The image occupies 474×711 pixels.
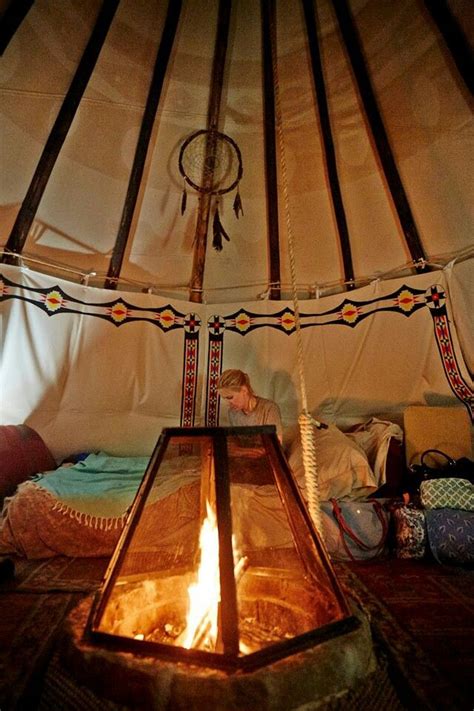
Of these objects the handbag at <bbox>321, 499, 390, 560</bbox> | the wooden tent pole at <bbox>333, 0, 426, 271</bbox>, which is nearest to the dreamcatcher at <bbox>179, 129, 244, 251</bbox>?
the wooden tent pole at <bbox>333, 0, 426, 271</bbox>

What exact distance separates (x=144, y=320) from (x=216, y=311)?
714 mm

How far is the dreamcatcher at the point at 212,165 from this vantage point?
9.00ft

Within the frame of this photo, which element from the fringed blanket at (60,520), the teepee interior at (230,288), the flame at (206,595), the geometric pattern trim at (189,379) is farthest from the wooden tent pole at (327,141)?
the flame at (206,595)

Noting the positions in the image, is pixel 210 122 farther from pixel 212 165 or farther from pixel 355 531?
pixel 355 531

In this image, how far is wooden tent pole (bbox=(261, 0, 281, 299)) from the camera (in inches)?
92.4

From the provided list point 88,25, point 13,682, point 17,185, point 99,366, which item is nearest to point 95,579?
point 13,682

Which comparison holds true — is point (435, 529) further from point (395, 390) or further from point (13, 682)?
point (13, 682)

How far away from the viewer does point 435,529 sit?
1.83 meters

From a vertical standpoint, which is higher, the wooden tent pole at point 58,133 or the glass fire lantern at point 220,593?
the wooden tent pole at point 58,133

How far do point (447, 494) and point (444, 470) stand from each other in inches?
11.5

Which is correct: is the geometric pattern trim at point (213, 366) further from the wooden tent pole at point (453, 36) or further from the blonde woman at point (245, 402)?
the wooden tent pole at point (453, 36)

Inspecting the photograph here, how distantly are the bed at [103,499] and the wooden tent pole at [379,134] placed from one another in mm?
1809

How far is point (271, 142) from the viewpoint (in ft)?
9.46

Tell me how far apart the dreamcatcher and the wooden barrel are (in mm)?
2177
